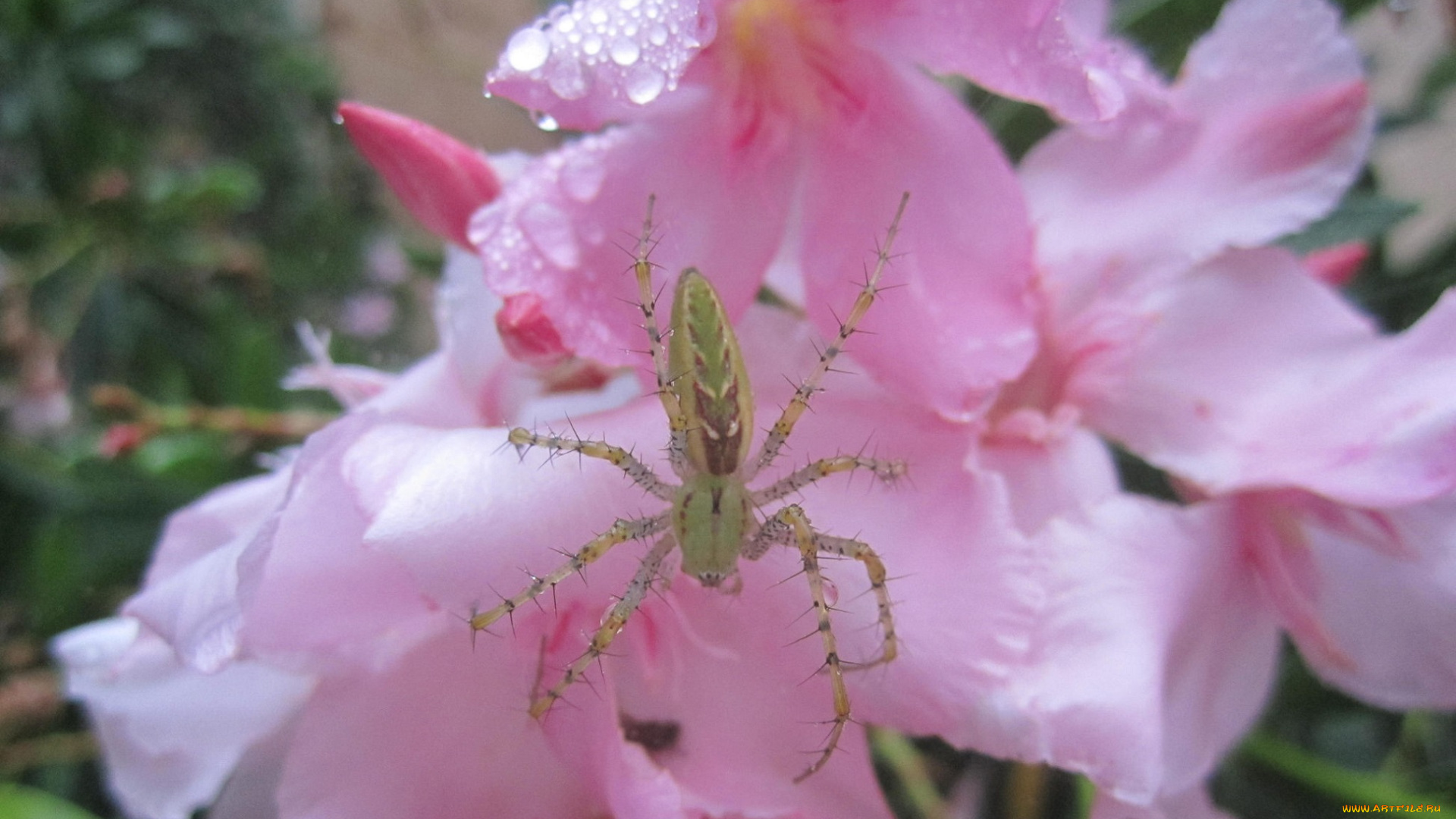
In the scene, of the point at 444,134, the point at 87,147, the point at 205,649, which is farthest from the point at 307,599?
the point at 87,147

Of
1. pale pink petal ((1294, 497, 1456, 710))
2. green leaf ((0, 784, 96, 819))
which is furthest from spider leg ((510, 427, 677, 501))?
green leaf ((0, 784, 96, 819))

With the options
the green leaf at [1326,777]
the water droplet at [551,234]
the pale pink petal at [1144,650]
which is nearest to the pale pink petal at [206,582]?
the water droplet at [551,234]

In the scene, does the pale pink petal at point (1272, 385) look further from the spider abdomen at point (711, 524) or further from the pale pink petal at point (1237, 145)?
the spider abdomen at point (711, 524)

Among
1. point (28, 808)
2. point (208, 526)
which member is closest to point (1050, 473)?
point (208, 526)

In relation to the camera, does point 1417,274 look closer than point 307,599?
No

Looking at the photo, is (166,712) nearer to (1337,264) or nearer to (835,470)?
(835,470)

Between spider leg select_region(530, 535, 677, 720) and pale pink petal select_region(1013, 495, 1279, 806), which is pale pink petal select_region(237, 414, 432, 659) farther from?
pale pink petal select_region(1013, 495, 1279, 806)

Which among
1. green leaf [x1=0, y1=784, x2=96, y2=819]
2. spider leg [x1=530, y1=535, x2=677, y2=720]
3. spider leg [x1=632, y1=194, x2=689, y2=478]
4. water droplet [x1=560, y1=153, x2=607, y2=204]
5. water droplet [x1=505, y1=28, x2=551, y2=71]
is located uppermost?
water droplet [x1=505, y1=28, x2=551, y2=71]

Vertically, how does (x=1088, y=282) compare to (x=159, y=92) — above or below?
below

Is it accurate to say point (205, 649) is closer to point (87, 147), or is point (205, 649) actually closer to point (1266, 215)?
point (1266, 215)
